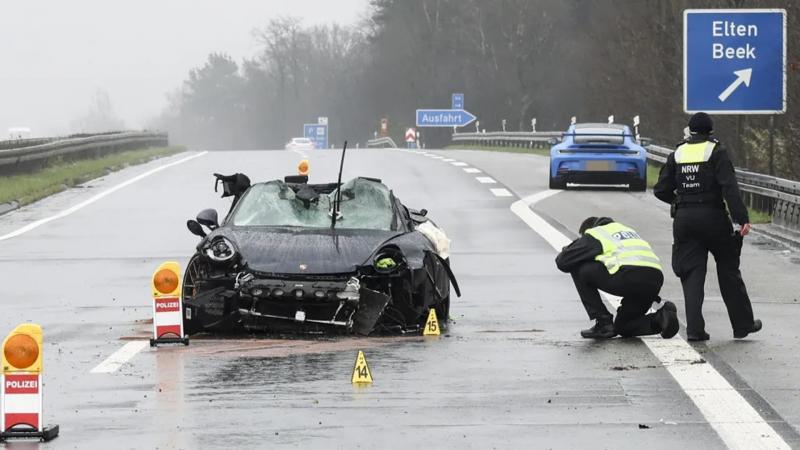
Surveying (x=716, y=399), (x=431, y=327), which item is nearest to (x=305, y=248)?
(x=431, y=327)

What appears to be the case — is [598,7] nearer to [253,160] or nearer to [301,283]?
[253,160]

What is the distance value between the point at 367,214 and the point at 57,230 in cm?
1111

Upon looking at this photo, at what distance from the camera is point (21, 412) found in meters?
8.52

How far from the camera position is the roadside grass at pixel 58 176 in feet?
99.6

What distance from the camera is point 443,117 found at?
81.2 m

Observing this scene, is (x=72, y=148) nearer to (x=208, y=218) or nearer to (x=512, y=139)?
(x=512, y=139)

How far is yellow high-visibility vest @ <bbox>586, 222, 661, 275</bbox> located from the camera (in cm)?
1266

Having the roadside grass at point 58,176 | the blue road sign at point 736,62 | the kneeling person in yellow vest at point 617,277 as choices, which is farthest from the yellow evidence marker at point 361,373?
the roadside grass at point 58,176

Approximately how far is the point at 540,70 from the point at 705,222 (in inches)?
3271

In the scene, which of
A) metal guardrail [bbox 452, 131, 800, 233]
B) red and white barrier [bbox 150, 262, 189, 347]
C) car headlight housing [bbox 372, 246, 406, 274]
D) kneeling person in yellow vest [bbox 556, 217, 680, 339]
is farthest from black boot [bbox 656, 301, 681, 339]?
metal guardrail [bbox 452, 131, 800, 233]

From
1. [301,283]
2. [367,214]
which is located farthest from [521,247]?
[301,283]

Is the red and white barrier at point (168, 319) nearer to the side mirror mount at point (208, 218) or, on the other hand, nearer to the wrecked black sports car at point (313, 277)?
the wrecked black sports car at point (313, 277)

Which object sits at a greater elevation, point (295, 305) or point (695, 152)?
point (695, 152)

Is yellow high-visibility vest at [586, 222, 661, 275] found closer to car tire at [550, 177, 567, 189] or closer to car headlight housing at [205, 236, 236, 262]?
car headlight housing at [205, 236, 236, 262]
